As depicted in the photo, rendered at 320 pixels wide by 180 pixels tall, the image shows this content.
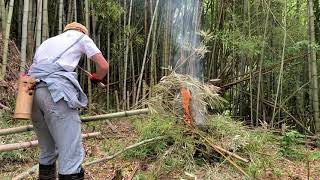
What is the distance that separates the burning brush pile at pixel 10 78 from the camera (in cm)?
587

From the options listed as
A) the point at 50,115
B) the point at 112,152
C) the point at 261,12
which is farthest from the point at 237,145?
the point at 261,12

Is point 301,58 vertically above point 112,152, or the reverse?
point 301,58

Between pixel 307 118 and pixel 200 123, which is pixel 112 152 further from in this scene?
pixel 307 118

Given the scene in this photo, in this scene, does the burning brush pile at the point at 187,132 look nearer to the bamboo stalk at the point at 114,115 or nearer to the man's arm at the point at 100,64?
the bamboo stalk at the point at 114,115

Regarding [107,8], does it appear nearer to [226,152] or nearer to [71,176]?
[226,152]

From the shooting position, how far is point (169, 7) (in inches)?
285

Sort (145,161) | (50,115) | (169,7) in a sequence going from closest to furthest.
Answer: (50,115), (145,161), (169,7)

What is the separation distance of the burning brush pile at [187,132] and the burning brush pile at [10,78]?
7.06 feet

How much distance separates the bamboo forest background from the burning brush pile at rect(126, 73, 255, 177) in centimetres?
205

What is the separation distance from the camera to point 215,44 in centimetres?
805

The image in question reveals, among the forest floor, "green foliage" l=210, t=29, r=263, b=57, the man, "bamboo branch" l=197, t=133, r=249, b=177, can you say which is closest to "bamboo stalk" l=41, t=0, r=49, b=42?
the forest floor

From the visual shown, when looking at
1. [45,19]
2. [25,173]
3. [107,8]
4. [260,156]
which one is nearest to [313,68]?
[260,156]

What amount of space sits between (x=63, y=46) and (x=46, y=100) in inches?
14.7

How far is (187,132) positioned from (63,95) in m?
1.69
